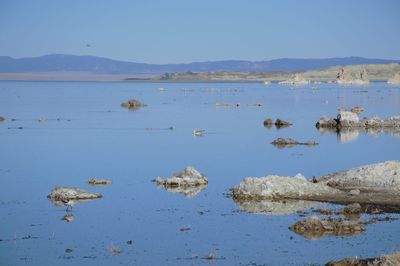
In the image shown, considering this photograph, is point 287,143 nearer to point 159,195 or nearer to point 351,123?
point 351,123

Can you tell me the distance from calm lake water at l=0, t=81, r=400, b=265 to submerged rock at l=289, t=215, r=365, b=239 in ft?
1.07

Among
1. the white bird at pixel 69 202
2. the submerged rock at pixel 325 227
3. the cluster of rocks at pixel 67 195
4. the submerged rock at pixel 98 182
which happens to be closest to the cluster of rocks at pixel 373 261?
the submerged rock at pixel 325 227

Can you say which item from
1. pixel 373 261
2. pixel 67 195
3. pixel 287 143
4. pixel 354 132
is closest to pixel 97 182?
pixel 67 195

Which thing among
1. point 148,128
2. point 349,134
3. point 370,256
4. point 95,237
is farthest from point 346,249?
point 148,128

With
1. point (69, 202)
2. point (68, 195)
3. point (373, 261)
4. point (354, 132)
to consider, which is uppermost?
point (373, 261)

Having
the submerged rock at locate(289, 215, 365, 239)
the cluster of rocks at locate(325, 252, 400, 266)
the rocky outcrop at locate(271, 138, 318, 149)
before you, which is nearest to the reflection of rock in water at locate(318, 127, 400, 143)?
the rocky outcrop at locate(271, 138, 318, 149)

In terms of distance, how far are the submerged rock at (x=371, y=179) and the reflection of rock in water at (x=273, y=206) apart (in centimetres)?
257

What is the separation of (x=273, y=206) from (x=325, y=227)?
137 inches

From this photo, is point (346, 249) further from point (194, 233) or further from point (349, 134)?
point (349, 134)

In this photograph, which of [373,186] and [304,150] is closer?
[373,186]

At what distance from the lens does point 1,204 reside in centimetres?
2359

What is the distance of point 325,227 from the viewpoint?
19.9 metres

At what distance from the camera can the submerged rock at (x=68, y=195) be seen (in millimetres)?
24078

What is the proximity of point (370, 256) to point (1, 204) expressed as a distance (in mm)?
11398
